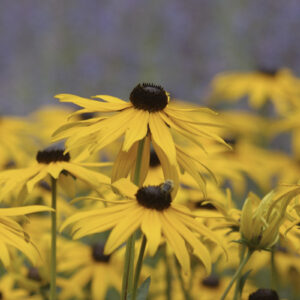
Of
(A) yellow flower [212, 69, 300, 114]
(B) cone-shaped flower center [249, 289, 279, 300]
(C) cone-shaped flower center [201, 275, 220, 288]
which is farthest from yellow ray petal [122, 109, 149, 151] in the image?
(A) yellow flower [212, 69, 300, 114]

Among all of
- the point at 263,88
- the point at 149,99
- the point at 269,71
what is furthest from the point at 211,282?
the point at 269,71

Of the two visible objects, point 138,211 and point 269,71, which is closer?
point 138,211

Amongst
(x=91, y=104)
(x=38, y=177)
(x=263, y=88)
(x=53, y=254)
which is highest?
(x=263, y=88)

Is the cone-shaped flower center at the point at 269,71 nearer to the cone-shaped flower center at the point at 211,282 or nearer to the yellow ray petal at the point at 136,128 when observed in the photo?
the cone-shaped flower center at the point at 211,282

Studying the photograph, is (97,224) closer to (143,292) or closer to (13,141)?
(143,292)

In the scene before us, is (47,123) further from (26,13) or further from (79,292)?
(26,13)

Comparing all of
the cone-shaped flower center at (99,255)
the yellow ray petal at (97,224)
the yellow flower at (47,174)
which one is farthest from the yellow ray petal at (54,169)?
the cone-shaped flower center at (99,255)
